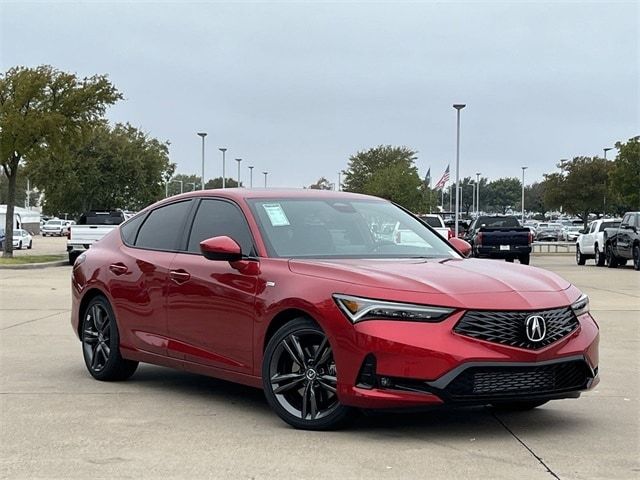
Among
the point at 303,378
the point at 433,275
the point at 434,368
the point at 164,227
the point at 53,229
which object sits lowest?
the point at 53,229

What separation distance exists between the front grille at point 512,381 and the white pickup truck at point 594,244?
2811cm

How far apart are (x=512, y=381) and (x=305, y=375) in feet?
4.18

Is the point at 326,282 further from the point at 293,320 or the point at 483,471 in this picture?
the point at 483,471

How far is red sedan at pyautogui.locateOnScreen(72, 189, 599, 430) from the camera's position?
5785 mm

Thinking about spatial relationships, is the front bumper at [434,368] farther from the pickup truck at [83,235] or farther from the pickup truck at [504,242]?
the pickup truck at [504,242]

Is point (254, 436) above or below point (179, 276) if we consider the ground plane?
below

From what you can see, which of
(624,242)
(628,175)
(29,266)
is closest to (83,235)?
(29,266)

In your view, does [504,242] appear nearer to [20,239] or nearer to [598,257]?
[598,257]

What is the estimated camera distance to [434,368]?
18.7ft

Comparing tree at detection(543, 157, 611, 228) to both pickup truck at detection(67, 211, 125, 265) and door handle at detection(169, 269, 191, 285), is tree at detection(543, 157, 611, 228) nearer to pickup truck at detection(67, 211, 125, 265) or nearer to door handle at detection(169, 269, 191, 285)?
pickup truck at detection(67, 211, 125, 265)

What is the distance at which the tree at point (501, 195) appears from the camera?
568ft

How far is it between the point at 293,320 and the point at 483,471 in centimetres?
160

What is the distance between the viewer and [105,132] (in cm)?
5762

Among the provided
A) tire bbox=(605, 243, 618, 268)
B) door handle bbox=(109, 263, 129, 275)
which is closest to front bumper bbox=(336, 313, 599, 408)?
door handle bbox=(109, 263, 129, 275)
